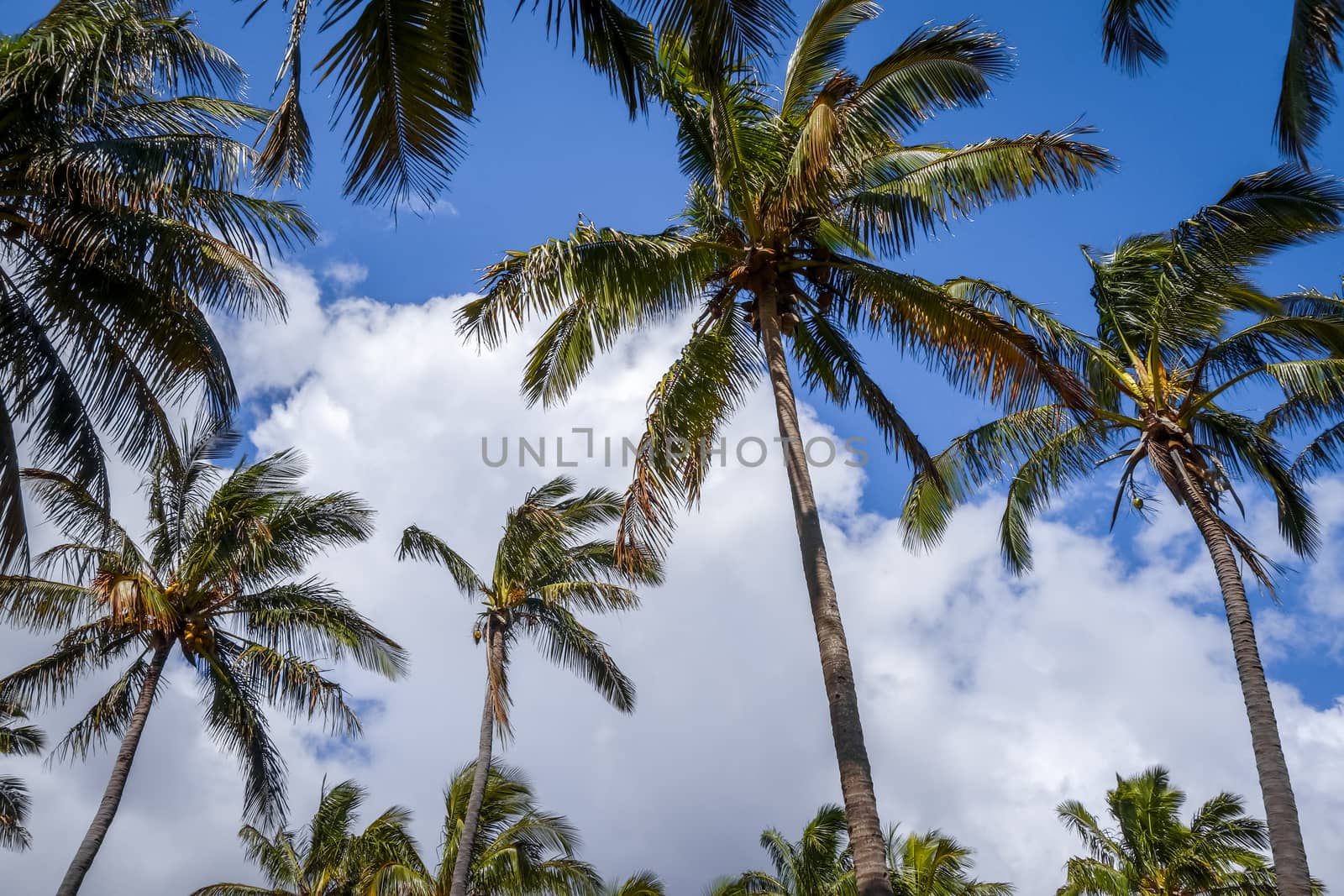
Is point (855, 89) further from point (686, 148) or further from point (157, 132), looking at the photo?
point (157, 132)

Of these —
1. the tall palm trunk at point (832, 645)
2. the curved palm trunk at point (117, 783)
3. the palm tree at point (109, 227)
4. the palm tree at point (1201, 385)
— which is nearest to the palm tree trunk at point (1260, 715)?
the palm tree at point (1201, 385)

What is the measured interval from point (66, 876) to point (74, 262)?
29.7ft

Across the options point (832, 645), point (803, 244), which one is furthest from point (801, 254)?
point (832, 645)

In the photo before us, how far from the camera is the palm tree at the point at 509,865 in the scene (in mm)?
19969

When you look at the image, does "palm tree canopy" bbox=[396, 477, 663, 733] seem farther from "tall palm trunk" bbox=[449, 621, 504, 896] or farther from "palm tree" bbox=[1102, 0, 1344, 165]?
"palm tree" bbox=[1102, 0, 1344, 165]

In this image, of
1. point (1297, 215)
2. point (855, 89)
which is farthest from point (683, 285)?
point (1297, 215)

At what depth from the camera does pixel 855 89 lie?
10.7m

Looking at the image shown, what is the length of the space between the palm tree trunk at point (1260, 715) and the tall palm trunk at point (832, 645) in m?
5.25

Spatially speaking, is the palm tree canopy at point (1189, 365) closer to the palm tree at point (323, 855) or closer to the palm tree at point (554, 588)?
the palm tree at point (554, 588)

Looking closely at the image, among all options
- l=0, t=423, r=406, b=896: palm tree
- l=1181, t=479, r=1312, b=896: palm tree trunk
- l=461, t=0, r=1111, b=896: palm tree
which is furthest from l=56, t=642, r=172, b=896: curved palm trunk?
l=1181, t=479, r=1312, b=896: palm tree trunk

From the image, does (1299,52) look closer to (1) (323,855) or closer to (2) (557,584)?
(2) (557,584)

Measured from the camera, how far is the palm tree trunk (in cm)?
991

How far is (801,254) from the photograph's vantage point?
10953 mm

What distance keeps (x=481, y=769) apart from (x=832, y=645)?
468 inches
